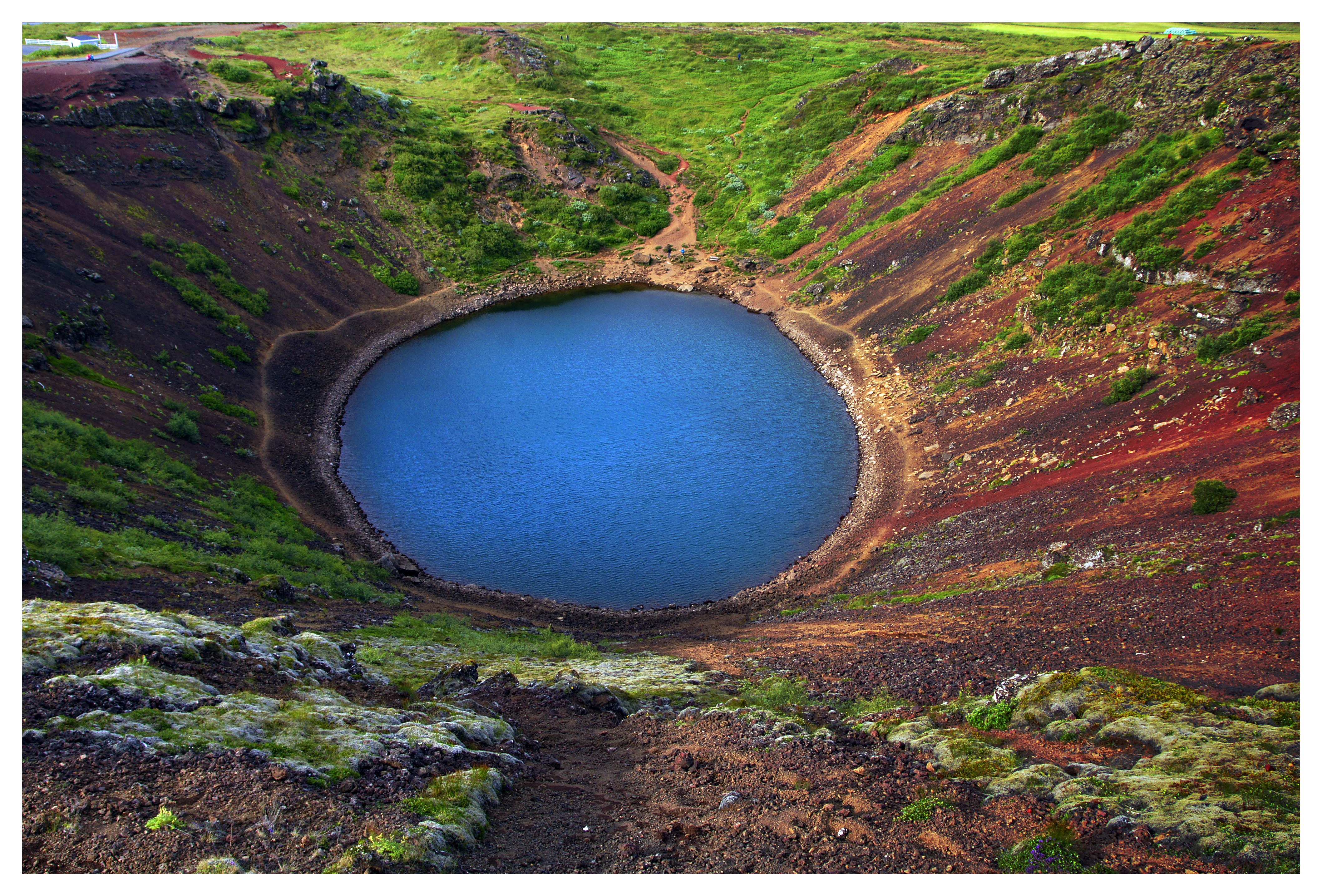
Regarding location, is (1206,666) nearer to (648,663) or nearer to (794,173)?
(648,663)

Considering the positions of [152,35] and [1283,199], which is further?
[152,35]

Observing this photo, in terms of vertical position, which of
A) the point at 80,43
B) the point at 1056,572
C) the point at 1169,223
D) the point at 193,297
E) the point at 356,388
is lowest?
the point at 1056,572

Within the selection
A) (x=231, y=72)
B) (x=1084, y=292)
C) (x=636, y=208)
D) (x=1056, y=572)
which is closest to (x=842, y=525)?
(x=1056, y=572)

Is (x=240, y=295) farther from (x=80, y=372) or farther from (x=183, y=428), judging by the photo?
(x=183, y=428)

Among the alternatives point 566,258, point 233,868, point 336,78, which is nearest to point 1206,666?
point 233,868

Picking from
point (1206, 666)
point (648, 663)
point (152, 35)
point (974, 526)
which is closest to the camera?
point (1206, 666)

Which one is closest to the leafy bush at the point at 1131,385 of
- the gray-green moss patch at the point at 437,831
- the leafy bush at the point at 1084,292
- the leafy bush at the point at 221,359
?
the leafy bush at the point at 1084,292

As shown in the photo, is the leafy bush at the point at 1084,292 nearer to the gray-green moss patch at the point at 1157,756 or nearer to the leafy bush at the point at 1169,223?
the leafy bush at the point at 1169,223

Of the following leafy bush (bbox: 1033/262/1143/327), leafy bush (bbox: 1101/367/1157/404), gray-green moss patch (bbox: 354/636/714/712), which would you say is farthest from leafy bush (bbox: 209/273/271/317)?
leafy bush (bbox: 1101/367/1157/404)

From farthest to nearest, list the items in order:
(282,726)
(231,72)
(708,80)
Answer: (708,80) < (231,72) < (282,726)
